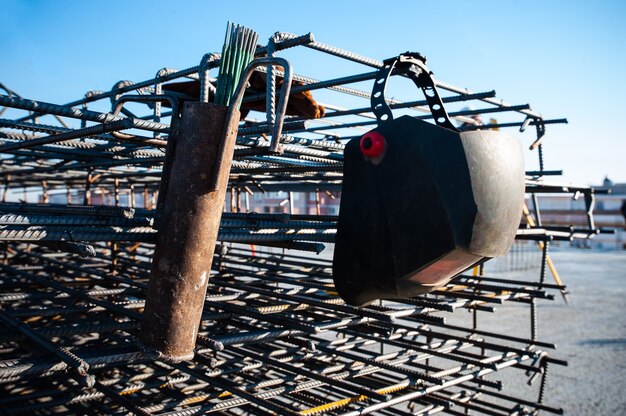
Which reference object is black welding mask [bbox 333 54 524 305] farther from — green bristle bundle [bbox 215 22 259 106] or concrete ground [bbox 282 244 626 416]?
concrete ground [bbox 282 244 626 416]

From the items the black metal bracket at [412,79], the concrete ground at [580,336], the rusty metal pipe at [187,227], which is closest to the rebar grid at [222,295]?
the rusty metal pipe at [187,227]

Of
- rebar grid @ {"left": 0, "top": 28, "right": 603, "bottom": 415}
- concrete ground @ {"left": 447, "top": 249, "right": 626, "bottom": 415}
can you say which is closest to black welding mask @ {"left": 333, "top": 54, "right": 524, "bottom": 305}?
Result: rebar grid @ {"left": 0, "top": 28, "right": 603, "bottom": 415}

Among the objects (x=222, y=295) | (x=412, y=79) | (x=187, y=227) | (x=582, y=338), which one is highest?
(x=412, y=79)

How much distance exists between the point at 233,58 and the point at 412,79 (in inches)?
30.4

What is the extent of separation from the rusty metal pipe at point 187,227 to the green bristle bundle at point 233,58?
0.59 feet

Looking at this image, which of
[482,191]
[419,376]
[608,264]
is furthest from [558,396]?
[608,264]

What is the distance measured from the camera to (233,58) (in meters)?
2.15

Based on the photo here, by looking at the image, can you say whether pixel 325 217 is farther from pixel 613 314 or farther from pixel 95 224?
pixel 613 314

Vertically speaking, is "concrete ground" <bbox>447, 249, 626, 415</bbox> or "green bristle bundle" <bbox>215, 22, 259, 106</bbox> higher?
"green bristle bundle" <bbox>215, 22, 259, 106</bbox>

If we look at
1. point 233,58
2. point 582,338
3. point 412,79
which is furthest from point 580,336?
point 233,58

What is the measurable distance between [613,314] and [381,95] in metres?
18.1

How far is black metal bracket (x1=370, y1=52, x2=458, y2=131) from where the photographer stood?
208cm

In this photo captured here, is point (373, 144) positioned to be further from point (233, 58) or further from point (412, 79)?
point (233, 58)

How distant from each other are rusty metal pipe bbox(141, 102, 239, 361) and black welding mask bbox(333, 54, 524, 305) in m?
0.53
